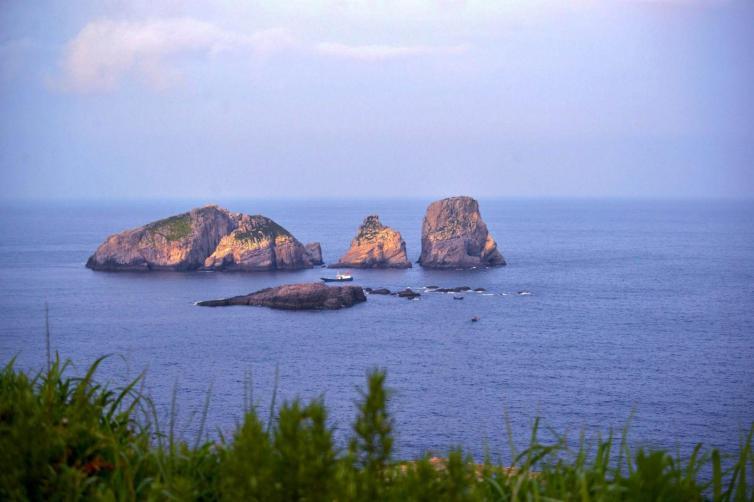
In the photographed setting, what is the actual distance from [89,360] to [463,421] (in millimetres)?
29887

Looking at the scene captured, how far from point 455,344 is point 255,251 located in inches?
2370

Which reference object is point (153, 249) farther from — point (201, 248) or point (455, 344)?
point (455, 344)

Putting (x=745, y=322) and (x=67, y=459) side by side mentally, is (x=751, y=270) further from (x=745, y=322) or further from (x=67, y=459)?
(x=67, y=459)

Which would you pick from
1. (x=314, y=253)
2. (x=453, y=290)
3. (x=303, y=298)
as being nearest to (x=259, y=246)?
(x=314, y=253)

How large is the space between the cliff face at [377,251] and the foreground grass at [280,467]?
119 metres

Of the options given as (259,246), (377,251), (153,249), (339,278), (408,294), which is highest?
(259,246)

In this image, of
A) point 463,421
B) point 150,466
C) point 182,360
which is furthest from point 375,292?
point 150,466

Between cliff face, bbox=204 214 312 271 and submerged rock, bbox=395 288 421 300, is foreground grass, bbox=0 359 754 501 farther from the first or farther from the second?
cliff face, bbox=204 214 312 271

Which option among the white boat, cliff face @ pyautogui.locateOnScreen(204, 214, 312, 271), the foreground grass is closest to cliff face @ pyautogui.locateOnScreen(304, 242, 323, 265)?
cliff face @ pyautogui.locateOnScreen(204, 214, 312, 271)

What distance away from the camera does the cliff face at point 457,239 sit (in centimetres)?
12656

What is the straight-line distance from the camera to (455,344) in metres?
71.0

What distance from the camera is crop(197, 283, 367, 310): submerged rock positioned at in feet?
297

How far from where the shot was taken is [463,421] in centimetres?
4647

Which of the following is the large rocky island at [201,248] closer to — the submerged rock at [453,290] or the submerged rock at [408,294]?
the submerged rock at [453,290]
